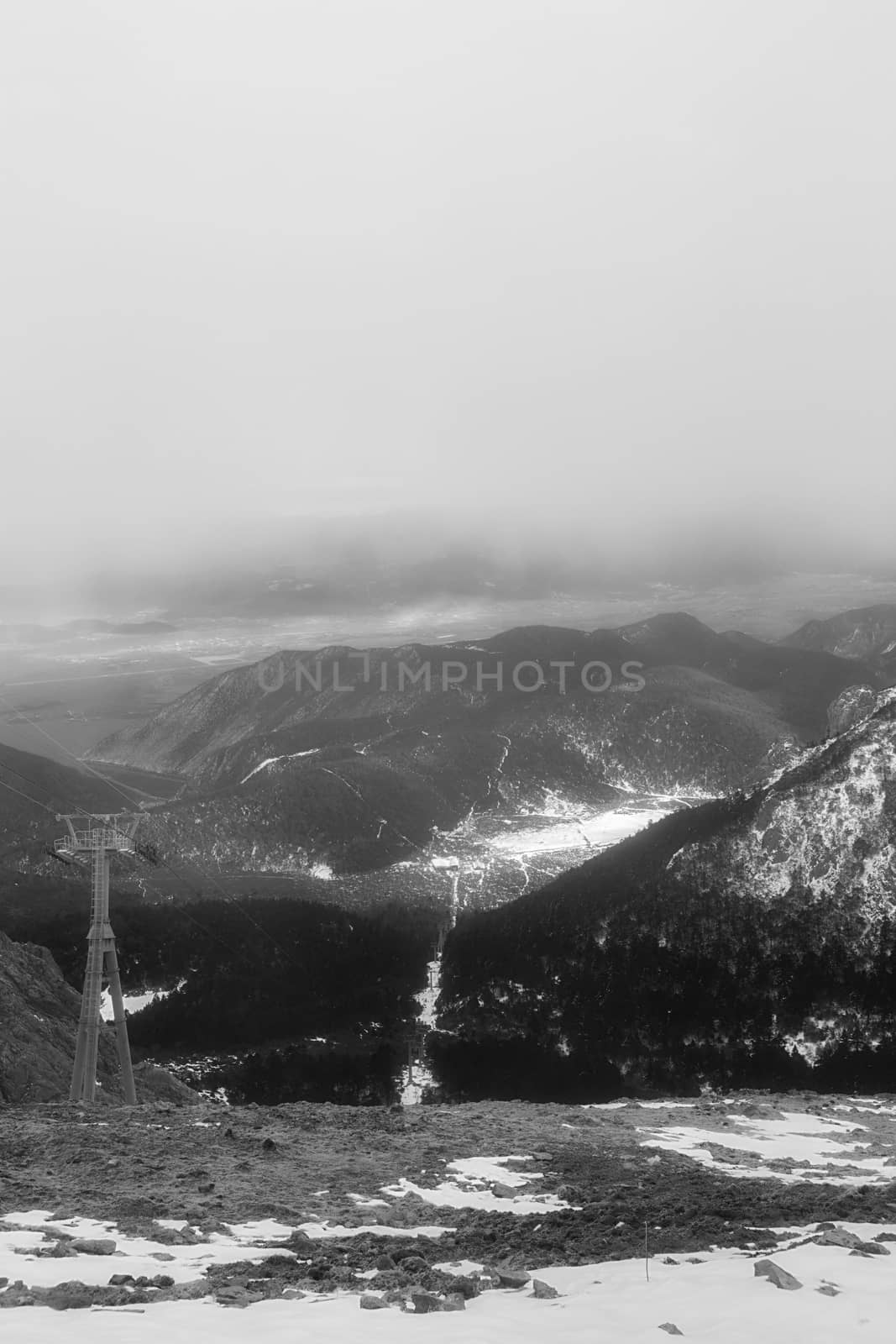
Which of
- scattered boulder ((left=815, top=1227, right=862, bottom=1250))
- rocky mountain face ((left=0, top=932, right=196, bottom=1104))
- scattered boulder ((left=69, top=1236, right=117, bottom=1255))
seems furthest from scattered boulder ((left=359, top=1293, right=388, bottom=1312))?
rocky mountain face ((left=0, top=932, right=196, bottom=1104))

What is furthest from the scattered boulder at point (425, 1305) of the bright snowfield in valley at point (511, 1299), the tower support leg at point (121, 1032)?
the tower support leg at point (121, 1032)

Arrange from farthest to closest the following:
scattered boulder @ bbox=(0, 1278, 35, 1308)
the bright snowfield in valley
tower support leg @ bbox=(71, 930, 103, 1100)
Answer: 1. tower support leg @ bbox=(71, 930, 103, 1100)
2. scattered boulder @ bbox=(0, 1278, 35, 1308)
3. the bright snowfield in valley

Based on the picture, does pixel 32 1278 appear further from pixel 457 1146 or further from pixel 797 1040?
pixel 797 1040

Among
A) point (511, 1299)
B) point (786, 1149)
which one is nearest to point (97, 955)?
point (786, 1149)

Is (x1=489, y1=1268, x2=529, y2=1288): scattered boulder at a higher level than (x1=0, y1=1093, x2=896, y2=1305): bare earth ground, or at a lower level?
higher

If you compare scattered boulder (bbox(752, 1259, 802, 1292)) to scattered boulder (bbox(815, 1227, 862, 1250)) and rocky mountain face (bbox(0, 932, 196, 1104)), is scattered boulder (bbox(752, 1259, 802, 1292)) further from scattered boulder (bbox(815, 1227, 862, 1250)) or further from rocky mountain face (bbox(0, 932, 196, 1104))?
rocky mountain face (bbox(0, 932, 196, 1104))

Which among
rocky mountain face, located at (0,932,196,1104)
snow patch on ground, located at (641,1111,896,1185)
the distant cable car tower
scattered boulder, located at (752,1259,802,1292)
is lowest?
rocky mountain face, located at (0,932,196,1104)

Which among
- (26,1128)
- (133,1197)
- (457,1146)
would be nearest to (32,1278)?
(133,1197)
